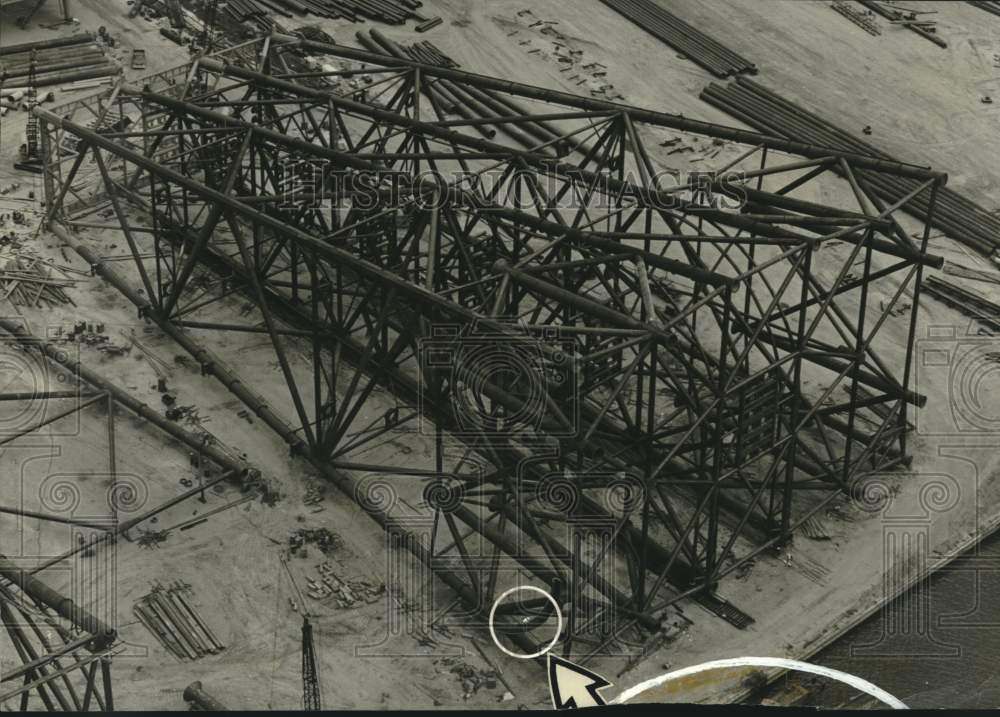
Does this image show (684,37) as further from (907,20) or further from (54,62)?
(54,62)

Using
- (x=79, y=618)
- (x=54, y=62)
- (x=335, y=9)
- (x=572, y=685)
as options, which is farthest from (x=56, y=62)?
(x=572, y=685)

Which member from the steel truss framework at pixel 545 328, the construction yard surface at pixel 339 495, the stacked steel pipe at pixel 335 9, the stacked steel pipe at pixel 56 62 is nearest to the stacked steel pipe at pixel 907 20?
the construction yard surface at pixel 339 495

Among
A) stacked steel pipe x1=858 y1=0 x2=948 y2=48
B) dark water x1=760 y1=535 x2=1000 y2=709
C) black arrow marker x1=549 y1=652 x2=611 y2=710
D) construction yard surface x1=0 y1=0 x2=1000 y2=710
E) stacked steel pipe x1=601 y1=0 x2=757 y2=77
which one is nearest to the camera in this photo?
black arrow marker x1=549 y1=652 x2=611 y2=710

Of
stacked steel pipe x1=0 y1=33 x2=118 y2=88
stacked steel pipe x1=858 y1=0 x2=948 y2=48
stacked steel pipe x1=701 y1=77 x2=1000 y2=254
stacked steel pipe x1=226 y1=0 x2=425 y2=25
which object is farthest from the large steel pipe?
stacked steel pipe x1=858 y1=0 x2=948 y2=48

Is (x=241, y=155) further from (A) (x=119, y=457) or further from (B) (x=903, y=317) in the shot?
(B) (x=903, y=317)

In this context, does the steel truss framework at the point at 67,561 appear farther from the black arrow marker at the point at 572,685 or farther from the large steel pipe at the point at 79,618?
the black arrow marker at the point at 572,685

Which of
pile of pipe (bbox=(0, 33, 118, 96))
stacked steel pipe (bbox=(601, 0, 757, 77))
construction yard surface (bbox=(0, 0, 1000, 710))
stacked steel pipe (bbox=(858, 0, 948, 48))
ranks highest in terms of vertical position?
stacked steel pipe (bbox=(858, 0, 948, 48))

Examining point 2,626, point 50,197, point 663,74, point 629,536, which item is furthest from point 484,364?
point 663,74

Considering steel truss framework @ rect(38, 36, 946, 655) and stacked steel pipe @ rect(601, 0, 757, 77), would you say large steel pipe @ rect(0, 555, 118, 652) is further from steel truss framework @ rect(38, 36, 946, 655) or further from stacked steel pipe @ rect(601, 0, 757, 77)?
stacked steel pipe @ rect(601, 0, 757, 77)
